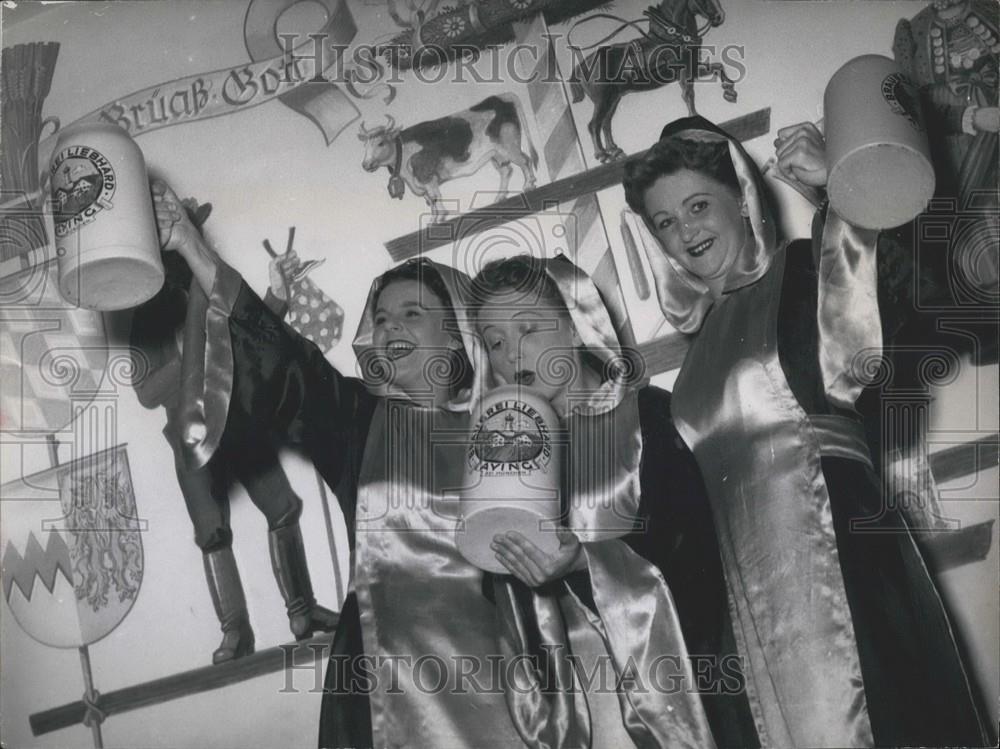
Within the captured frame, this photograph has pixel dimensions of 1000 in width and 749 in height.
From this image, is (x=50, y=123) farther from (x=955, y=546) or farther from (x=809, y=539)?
(x=955, y=546)

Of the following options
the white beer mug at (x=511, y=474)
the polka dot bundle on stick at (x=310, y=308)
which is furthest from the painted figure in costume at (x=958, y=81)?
the polka dot bundle on stick at (x=310, y=308)

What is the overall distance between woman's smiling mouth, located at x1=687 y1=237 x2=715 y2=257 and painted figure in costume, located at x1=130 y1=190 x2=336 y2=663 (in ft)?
3.87

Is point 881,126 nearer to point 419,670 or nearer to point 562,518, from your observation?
point 562,518

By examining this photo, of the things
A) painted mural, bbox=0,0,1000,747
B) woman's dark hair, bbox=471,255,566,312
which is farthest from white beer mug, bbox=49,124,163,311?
woman's dark hair, bbox=471,255,566,312

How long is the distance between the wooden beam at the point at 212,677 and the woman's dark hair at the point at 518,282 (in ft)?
3.12

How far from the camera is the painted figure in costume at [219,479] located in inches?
154

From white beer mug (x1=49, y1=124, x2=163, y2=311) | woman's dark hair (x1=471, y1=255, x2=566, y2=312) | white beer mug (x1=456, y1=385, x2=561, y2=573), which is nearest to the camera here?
white beer mug (x1=456, y1=385, x2=561, y2=573)

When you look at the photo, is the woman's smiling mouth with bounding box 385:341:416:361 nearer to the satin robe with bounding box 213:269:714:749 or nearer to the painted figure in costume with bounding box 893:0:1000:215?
the satin robe with bounding box 213:269:714:749

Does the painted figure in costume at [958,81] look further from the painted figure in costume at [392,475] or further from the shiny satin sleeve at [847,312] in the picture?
the painted figure in costume at [392,475]

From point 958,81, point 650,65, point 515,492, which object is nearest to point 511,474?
point 515,492

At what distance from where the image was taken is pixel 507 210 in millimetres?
4109

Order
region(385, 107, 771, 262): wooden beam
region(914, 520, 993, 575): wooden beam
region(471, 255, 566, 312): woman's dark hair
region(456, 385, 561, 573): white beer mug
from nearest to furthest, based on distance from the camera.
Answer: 1. region(456, 385, 561, 573): white beer mug
2. region(914, 520, 993, 575): wooden beam
3. region(471, 255, 566, 312): woman's dark hair
4. region(385, 107, 771, 262): wooden beam

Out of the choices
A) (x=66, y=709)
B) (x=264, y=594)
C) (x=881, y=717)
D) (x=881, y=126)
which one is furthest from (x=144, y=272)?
(x=881, y=717)

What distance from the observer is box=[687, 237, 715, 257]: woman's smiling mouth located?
3895 mm
